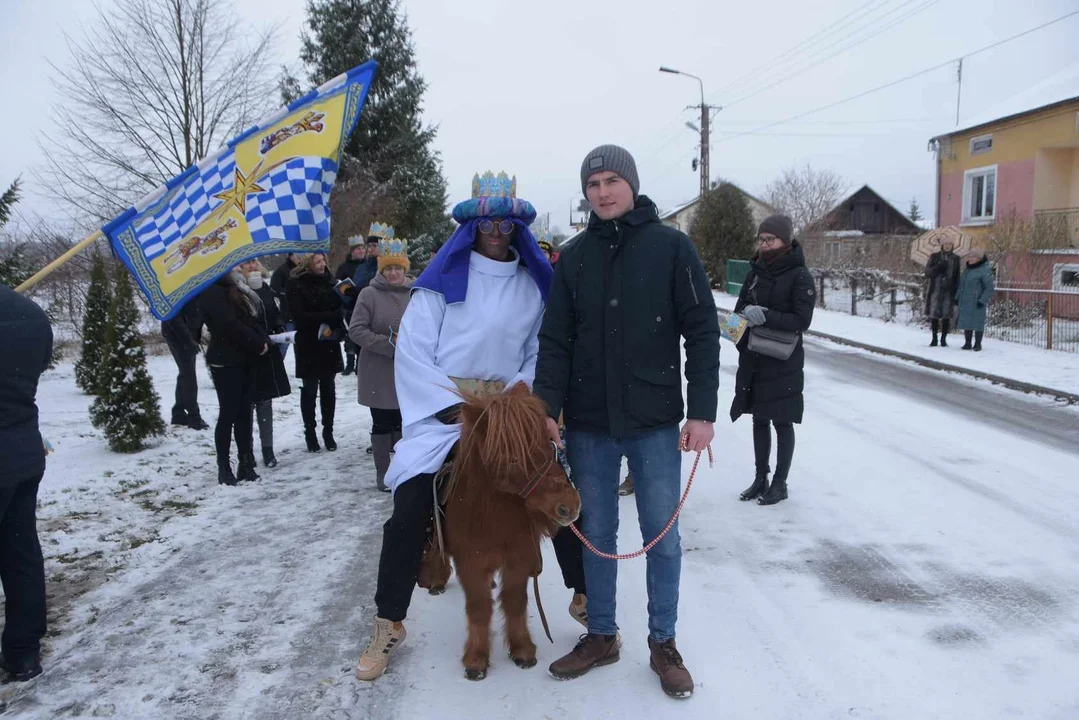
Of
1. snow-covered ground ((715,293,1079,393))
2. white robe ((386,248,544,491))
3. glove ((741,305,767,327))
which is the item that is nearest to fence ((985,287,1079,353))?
snow-covered ground ((715,293,1079,393))

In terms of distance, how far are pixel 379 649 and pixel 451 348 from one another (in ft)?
4.59

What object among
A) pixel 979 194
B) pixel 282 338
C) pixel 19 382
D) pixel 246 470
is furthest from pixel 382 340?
pixel 979 194

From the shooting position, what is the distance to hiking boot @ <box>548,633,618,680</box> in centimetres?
311

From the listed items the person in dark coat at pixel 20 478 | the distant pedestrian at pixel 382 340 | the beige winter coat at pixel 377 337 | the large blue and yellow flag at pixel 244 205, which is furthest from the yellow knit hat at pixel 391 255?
the person in dark coat at pixel 20 478

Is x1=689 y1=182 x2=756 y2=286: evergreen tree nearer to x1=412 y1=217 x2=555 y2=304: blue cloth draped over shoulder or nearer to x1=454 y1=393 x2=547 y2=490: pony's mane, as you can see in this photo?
x1=412 y1=217 x2=555 y2=304: blue cloth draped over shoulder

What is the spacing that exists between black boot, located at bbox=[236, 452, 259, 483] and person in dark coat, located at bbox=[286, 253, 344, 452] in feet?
2.76

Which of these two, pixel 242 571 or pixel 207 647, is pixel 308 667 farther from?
pixel 242 571

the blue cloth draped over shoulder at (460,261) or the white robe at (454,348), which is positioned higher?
the blue cloth draped over shoulder at (460,261)

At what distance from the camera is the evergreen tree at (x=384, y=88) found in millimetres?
23047

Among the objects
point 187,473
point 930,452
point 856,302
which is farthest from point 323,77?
point 930,452

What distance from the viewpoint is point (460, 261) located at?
132 inches

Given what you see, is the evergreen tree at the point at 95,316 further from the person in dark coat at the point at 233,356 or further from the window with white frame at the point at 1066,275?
the window with white frame at the point at 1066,275

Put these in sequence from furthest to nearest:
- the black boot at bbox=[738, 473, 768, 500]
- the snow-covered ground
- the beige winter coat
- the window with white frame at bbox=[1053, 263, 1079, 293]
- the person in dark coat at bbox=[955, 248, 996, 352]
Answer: the window with white frame at bbox=[1053, 263, 1079, 293] → the person in dark coat at bbox=[955, 248, 996, 352] → the snow-covered ground → the beige winter coat → the black boot at bbox=[738, 473, 768, 500]

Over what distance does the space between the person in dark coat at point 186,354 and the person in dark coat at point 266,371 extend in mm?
1187
